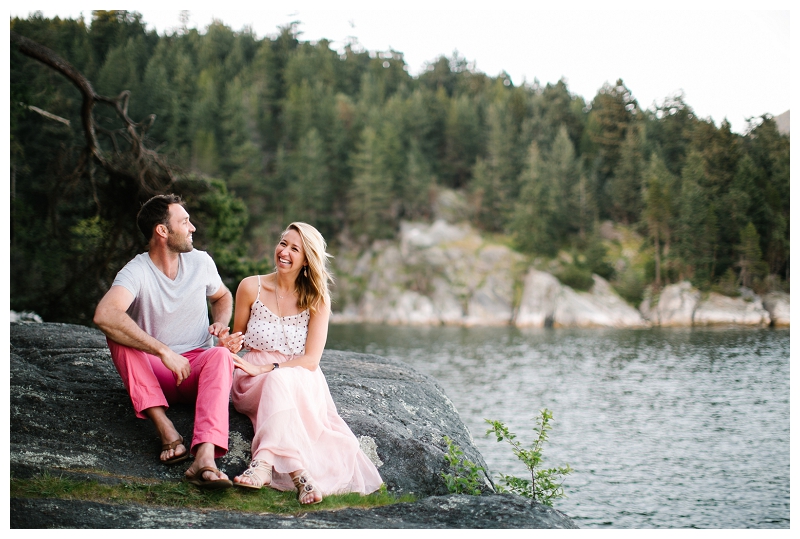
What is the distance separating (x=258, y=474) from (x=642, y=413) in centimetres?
1675

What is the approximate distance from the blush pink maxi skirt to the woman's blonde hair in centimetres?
43

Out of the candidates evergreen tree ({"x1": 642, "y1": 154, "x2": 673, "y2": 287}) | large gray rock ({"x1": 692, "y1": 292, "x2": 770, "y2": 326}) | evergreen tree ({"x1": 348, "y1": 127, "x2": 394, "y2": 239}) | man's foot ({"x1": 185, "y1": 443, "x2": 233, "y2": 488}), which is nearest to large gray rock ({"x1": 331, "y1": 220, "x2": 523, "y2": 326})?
evergreen tree ({"x1": 348, "y1": 127, "x2": 394, "y2": 239})

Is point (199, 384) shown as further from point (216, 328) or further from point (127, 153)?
point (127, 153)

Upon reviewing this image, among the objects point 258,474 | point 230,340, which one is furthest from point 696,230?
point 258,474

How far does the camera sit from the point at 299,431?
4543 millimetres

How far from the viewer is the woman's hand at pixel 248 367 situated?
4645mm

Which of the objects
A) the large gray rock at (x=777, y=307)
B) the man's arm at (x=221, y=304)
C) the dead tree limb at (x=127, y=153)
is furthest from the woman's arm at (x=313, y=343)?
the large gray rock at (x=777, y=307)

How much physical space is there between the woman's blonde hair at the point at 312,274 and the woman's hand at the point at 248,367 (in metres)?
0.51

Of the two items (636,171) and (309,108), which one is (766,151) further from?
(309,108)

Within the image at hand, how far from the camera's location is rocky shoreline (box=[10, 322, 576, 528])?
4.01 meters

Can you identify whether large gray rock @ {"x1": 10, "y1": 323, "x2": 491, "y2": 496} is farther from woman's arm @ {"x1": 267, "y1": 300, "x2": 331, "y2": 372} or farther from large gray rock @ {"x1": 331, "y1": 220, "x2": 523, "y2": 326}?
large gray rock @ {"x1": 331, "y1": 220, "x2": 523, "y2": 326}

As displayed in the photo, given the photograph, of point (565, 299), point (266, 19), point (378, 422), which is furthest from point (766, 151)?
point (266, 19)

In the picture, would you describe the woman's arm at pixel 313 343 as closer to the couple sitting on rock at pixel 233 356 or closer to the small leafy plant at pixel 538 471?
the couple sitting on rock at pixel 233 356

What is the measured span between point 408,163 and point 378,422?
59.8 metres
